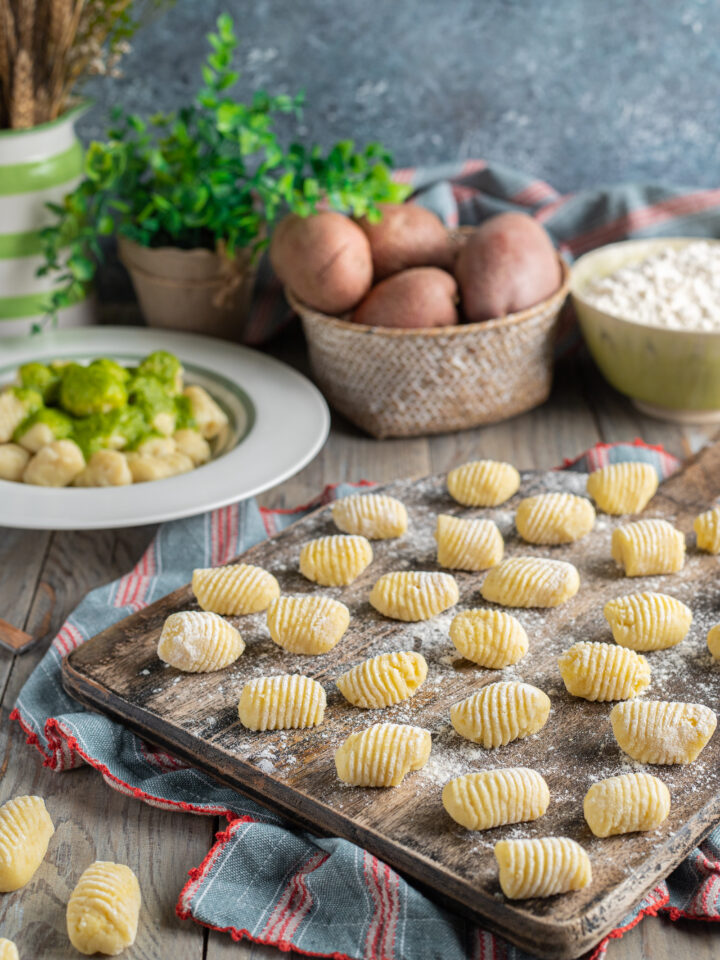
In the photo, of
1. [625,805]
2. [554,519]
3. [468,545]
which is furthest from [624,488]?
[625,805]

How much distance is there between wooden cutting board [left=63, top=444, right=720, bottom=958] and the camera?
886 millimetres

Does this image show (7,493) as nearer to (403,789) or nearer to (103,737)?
(103,737)

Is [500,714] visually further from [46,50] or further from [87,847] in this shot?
[46,50]

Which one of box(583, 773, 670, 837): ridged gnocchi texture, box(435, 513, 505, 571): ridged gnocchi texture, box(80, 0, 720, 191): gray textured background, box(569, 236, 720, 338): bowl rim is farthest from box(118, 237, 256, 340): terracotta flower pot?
box(583, 773, 670, 837): ridged gnocchi texture

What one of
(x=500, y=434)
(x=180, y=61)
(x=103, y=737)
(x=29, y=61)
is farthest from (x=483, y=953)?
(x=180, y=61)

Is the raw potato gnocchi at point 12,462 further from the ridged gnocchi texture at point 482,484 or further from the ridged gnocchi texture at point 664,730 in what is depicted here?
the ridged gnocchi texture at point 664,730

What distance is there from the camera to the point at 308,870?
950 millimetres

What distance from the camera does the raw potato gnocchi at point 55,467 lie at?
1.49 metres

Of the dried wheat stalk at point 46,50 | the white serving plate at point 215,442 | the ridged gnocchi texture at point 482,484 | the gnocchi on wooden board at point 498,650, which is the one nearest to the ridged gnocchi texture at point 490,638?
the gnocchi on wooden board at point 498,650

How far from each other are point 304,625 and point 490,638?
0.64ft

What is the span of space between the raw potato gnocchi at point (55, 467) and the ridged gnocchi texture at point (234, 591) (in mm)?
361

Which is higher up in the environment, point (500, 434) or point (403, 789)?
point (403, 789)

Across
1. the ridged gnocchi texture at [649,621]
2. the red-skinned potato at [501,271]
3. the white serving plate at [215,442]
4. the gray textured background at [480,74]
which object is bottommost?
the white serving plate at [215,442]

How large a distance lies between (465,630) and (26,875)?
1.57ft
